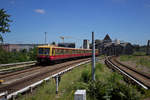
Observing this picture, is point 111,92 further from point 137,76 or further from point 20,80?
point 137,76

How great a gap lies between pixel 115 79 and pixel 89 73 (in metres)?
1.89

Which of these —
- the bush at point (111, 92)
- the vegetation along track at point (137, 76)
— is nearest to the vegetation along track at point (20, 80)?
the bush at point (111, 92)

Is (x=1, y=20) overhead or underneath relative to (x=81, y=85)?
overhead

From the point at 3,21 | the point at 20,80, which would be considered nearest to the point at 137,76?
the point at 20,80

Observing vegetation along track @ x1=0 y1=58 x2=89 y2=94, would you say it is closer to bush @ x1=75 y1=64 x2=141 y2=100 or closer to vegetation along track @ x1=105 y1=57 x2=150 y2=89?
bush @ x1=75 y1=64 x2=141 y2=100

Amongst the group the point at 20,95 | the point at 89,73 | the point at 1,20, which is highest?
the point at 1,20

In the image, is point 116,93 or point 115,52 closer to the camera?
point 116,93

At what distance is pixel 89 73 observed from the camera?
10500 millimetres

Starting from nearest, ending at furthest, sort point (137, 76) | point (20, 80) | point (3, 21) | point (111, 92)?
point (111, 92) < point (20, 80) < point (137, 76) < point (3, 21)

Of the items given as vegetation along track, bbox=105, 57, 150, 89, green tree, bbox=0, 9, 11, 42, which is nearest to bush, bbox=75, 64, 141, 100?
vegetation along track, bbox=105, 57, 150, 89

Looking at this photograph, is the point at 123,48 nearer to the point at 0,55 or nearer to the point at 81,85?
the point at 0,55

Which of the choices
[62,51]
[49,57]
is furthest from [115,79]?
[62,51]

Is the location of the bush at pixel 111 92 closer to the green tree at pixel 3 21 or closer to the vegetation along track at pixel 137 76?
the vegetation along track at pixel 137 76

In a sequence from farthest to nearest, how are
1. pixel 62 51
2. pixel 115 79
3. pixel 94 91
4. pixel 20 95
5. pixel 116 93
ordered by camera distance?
1. pixel 62 51
2. pixel 115 79
3. pixel 20 95
4. pixel 94 91
5. pixel 116 93
